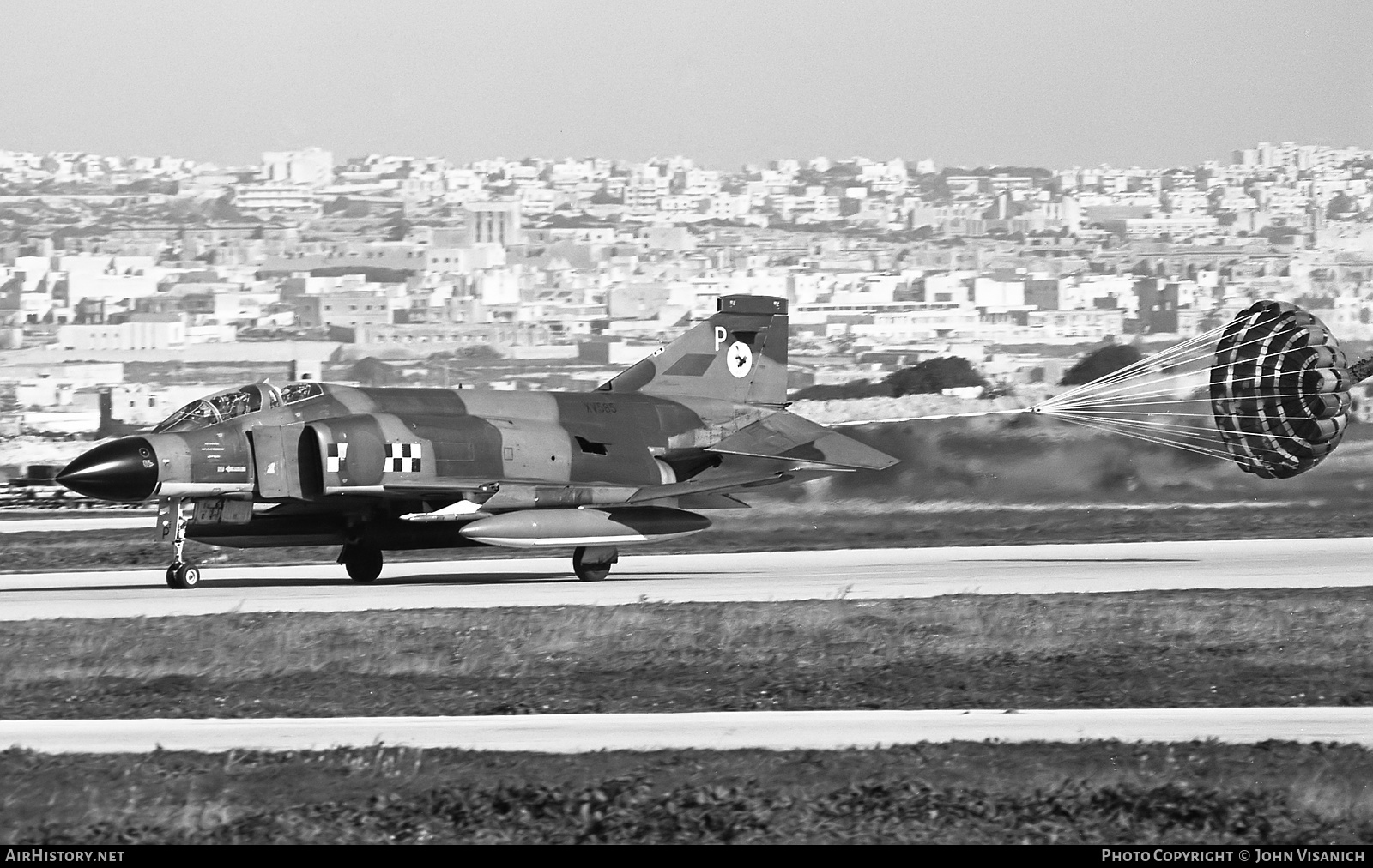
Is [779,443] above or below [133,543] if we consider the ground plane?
above

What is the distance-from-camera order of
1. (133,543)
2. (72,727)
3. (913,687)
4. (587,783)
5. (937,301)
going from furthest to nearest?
1. (937,301)
2. (133,543)
3. (913,687)
4. (72,727)
5. (587,783)

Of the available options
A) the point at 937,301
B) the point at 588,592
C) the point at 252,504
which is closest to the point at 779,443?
the point at 588,592

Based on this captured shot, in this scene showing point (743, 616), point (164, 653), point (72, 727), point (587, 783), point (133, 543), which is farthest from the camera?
point (133, 543)

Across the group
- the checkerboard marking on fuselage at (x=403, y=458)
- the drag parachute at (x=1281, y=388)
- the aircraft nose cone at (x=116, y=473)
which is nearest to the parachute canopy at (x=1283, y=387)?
the drag parachute at (x=1281, y=388)

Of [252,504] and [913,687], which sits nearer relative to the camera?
[913,687]

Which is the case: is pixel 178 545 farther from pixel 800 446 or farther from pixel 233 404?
pixel 800 446

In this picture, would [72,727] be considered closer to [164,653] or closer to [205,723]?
[205,723]

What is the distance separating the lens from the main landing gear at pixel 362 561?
79.3ft

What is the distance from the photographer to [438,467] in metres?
23.8

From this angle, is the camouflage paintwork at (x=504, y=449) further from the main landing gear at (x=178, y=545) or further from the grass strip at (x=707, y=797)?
the grass strip at (x=707, y=797)

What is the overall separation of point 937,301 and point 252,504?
177 metres

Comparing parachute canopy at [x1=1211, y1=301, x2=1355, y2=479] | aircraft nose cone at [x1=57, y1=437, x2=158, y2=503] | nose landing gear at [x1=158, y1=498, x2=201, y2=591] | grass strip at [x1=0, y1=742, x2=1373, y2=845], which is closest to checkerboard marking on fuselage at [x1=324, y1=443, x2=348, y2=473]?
nose landing gear at [x1=158, y1=498, x2=201, y2=591]

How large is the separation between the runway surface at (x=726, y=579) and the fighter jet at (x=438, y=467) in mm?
786

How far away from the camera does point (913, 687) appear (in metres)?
15.0
